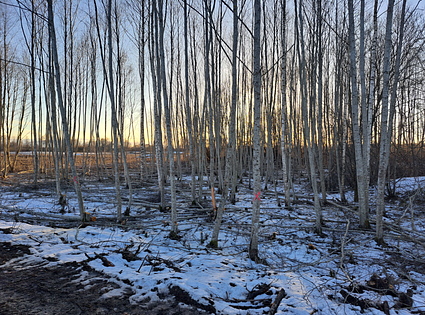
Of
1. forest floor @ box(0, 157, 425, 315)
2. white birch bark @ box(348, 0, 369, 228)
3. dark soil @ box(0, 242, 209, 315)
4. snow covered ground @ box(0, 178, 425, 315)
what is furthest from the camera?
white birch bark @ box(348, 0, 369, 228)

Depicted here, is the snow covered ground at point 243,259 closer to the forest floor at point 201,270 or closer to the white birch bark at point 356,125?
the forest floor at point 201,270

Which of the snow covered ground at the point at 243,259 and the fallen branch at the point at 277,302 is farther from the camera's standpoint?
the snow covered ground at the point at 243,259

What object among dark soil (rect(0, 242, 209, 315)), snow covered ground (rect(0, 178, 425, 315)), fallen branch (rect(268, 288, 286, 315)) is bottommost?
snow covered ground (rect(0, 178, 425, 315))

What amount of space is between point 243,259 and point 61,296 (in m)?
2.14

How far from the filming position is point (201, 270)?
2.89 m

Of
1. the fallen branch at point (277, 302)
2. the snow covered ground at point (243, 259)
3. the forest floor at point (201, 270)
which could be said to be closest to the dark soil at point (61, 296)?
the forest floor at point (201, 270)

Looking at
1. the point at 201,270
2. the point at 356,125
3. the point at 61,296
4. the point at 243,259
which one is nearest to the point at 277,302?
the point at 201,270

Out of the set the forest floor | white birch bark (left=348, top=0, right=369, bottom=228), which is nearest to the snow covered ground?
the forest floor

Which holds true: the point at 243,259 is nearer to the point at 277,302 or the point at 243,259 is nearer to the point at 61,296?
the point at 277,302

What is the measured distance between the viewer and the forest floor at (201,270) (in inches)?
86.0

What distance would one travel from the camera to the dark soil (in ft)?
6.73

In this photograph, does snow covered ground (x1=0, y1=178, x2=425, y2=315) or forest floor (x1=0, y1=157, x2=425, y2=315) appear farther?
snow covered ground (x1=0, y1=178, x2=425, y2=315)

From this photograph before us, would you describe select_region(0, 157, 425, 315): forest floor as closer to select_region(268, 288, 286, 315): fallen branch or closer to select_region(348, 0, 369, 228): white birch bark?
select_region(268, 288, 286, 315): fallen branch

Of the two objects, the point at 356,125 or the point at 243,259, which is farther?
the point at 356,125
